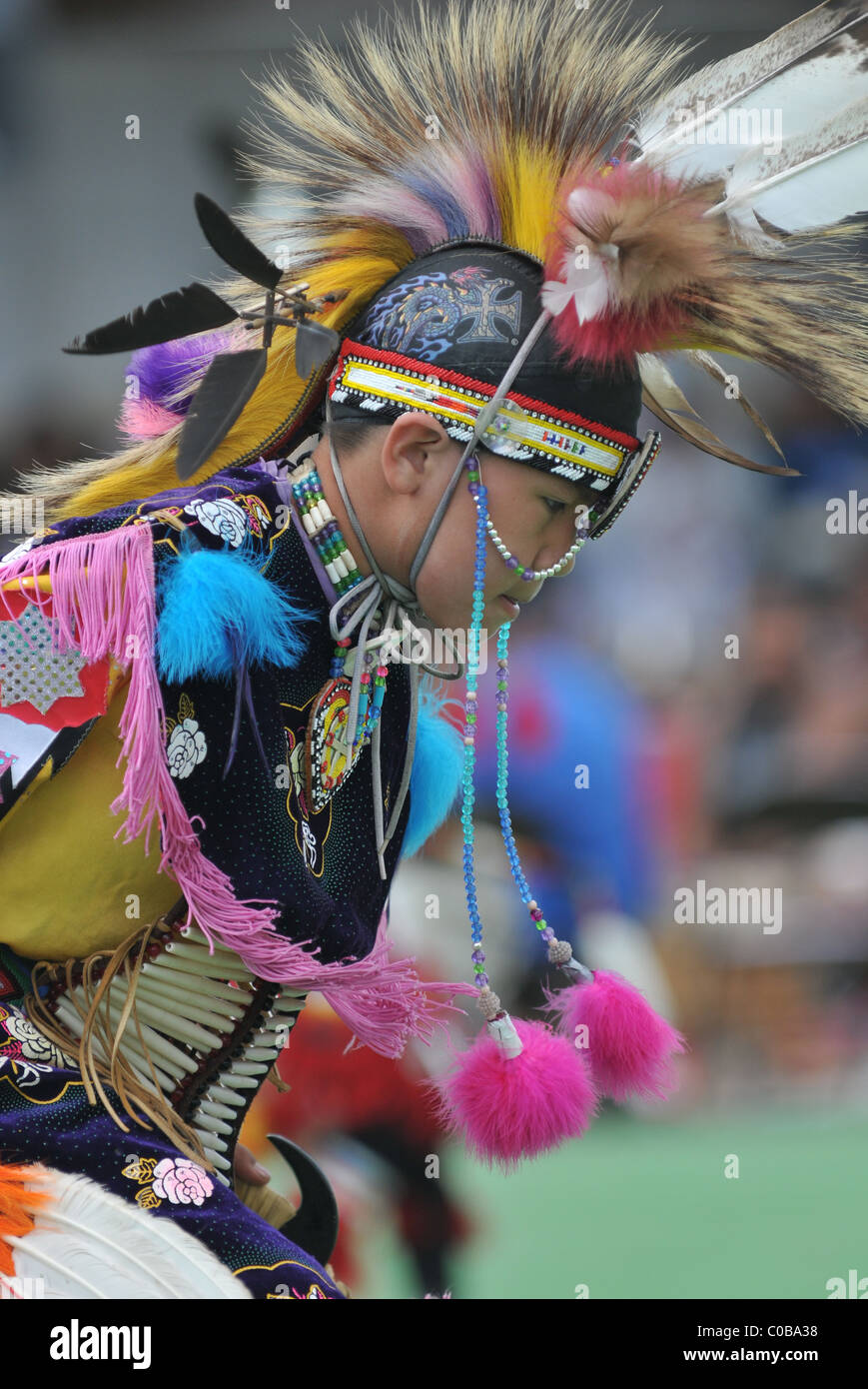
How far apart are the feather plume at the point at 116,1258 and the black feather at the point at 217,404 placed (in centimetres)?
79

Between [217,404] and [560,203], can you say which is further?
[560,203]

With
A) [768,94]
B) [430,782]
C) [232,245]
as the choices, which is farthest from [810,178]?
[430,782]

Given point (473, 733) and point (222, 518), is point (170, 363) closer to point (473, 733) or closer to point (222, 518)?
point (222, 518)

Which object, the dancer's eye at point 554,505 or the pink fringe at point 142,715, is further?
the dancer's eye at point 554,505

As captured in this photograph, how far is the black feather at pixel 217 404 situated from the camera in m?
1.42

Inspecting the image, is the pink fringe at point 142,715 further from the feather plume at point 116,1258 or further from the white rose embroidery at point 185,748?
the feather plume at point 116,1258

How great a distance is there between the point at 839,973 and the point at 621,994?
2.76 meters

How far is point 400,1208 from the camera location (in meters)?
2.98

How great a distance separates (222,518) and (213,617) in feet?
0.57

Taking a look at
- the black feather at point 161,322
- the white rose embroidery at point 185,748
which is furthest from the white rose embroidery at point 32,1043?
the black feather at point 161,322

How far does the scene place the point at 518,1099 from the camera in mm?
1711

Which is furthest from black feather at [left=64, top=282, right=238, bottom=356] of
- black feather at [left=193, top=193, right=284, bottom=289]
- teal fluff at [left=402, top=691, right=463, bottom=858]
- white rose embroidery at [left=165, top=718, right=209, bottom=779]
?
teal fluff at [left=402, top=691, right=463, bottom=858]
